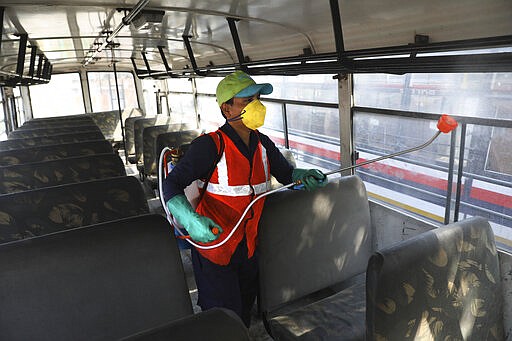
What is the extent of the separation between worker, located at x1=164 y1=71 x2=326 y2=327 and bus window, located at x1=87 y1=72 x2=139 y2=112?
30.5ft

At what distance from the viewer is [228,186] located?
6.31 feet

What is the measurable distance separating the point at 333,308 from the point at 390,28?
1.57 meters

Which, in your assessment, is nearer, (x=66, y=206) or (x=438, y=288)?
(x=438, y=288)

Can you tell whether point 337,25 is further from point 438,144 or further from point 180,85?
point 180,85

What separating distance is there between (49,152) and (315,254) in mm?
2671

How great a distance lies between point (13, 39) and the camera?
3.51 meters

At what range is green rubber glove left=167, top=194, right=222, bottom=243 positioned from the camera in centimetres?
176

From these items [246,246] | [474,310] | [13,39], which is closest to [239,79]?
[246,246]

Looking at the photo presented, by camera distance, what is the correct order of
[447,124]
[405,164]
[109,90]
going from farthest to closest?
[109,90], [405,164], [447,124]

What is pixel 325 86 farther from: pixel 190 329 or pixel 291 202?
pixel 190 329

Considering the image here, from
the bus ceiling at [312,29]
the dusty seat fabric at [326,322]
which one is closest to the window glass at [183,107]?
the bus ceiling at [312,29]

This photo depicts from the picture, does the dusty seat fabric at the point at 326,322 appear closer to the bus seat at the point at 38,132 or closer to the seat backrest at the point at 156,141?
the seat backrest at the point at 156,141

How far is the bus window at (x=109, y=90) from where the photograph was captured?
1020cm

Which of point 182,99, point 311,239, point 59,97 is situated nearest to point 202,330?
point 311,239
